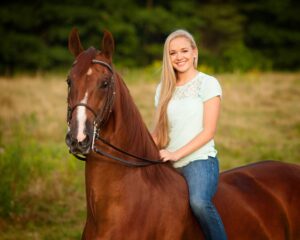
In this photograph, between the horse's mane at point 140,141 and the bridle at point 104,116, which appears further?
the horse's mane at point 140,141

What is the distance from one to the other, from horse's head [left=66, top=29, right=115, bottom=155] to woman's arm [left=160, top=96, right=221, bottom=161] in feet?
2.33

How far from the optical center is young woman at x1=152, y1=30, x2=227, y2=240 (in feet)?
11.4

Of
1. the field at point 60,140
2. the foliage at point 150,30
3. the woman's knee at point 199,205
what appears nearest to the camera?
the woman's knee at point 199,205

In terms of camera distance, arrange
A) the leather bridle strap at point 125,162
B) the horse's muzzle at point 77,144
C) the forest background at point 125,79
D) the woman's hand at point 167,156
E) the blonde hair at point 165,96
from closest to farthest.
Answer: the horse's muzzle at point 77,144 < the leather bridle strap at point 125,162 < the woman's hand at point 167,156 < the blonde hair at point 165,96 < the forest background at point 125,79

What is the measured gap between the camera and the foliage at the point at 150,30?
98.9 feet

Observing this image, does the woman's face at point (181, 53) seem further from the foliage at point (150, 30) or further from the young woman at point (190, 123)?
the foliage at point (150, 30)

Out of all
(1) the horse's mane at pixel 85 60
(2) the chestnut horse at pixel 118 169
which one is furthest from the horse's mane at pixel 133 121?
(1) the horse's mane at pixel 85 60

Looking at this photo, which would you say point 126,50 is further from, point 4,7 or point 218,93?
point 218,93

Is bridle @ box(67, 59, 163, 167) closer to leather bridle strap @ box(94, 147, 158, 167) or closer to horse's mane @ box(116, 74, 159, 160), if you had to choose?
leather bridle strap @ box(94, 147, 158, 167)

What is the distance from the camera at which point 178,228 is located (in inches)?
131

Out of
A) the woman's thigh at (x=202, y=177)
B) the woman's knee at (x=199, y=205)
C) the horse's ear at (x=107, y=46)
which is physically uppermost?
the horse's ear at (x=107, y=46)

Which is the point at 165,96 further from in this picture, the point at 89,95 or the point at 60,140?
the point at 60,140

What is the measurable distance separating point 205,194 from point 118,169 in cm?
70

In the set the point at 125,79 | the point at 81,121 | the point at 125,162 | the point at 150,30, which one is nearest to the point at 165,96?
the point at 125,162
